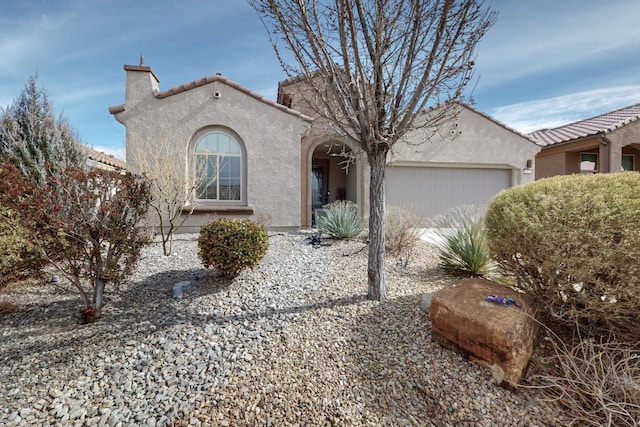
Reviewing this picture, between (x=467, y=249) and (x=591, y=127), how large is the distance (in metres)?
15.2

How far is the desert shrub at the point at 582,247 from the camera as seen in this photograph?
270 centimetres

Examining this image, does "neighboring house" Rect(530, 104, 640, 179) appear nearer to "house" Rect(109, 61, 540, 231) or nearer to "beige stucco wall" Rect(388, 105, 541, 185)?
"beige stucco wall" Rect(388, 105, 541, 185)

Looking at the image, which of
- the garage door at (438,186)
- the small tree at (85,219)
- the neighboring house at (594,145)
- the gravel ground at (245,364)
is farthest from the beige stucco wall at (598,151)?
the small tree at (85,219)

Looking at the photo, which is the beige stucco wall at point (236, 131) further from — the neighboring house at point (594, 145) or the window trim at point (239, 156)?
the neighboring house at point (594, 145)

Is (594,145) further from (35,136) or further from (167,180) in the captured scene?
(35,136)

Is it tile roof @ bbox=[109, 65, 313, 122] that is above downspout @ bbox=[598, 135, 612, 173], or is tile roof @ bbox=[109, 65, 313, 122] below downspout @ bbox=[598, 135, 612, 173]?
above

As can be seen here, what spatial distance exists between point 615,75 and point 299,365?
649 inches

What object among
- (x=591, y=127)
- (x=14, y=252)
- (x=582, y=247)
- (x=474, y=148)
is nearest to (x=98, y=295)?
(x=14, y=252)

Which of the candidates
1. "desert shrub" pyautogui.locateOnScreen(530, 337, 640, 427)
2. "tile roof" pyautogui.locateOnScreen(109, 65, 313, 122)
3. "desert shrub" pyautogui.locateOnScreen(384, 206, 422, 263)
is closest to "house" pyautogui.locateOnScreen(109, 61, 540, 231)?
"tile roof" pyautogui.locateOnScreen(109, 65, 313, 122)

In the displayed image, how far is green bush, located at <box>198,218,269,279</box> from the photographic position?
16.0 ft

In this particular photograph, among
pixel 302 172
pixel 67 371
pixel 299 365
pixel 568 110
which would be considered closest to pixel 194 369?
pixel 299 365

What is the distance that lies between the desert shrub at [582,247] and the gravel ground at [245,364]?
1.06m

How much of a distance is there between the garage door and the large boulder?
863 cm

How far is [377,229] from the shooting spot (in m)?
4.39
